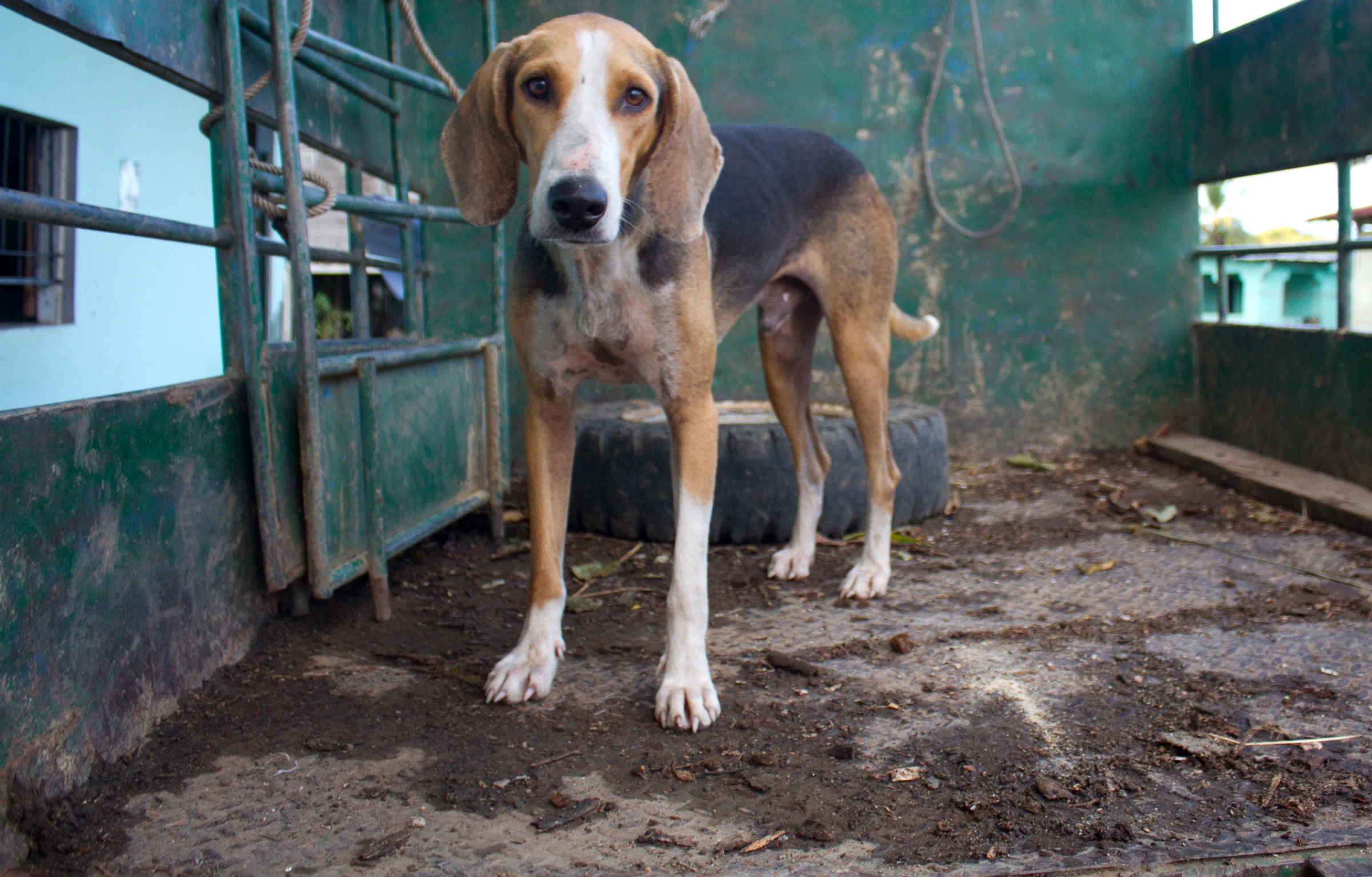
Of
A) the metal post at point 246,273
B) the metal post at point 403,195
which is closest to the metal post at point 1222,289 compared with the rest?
the metal post at point 403,195

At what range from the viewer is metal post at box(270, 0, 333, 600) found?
261cm

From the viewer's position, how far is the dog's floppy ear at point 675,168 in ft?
7.64

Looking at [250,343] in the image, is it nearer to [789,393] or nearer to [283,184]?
[283,184]

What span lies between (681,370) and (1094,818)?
1.33 m

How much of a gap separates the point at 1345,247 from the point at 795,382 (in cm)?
256

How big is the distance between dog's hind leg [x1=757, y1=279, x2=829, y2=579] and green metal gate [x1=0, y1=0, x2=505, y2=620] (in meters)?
1.09

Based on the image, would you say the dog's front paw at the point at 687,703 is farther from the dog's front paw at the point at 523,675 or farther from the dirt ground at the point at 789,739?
the dog's front paw at the point at 523,675

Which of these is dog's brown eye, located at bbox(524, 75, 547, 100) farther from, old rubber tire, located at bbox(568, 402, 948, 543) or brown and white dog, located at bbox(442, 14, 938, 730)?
old rubber tire, located at bbox(568, 402, 948, 543)

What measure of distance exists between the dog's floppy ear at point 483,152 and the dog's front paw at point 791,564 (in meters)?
1.67

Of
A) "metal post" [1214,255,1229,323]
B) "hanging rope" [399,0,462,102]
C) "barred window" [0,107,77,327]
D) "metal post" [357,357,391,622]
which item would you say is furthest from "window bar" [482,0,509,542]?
"metal post" [1214,255,1229,323]

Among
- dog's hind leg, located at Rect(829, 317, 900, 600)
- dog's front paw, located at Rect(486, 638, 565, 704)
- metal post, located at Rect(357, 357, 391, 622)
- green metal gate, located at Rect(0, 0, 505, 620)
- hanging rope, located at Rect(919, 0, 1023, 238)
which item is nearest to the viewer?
dog's front paw, located at Rect(486, 638, 565, 704)

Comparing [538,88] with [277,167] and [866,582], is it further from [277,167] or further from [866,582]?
[866,582]

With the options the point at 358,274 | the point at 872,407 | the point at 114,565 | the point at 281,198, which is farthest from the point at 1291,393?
the point at 114,565

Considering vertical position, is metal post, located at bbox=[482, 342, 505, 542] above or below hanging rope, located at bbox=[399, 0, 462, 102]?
below
